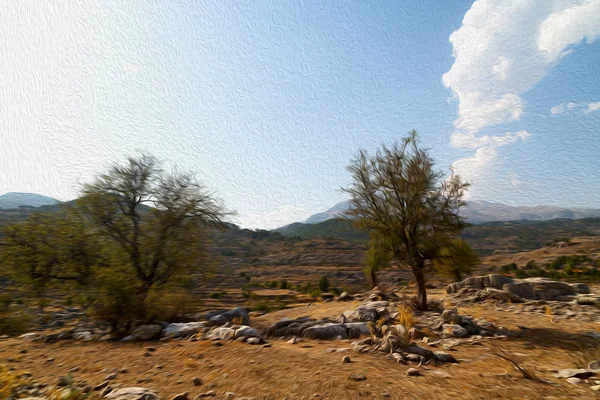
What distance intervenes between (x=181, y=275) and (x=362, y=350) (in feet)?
36.7

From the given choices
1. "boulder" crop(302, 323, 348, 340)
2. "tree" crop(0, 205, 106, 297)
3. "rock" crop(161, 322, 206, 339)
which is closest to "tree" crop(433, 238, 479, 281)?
"boulder" crop(302, 323, 348, 340)

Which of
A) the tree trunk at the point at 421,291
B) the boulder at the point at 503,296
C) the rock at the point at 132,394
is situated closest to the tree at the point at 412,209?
the tree trunk at the point at 421,291

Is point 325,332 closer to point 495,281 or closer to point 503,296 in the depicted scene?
point 503,296

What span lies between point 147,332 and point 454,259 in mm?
14570

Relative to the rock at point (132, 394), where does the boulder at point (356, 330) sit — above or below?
below

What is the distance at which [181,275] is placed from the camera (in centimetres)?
1595

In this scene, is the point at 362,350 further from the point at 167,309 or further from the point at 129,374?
the point at 167,309

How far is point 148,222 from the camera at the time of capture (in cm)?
1557

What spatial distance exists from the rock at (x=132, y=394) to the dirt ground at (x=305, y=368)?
1.06ft

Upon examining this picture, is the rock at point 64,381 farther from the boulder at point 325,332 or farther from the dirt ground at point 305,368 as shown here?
the boulder at point 325,332

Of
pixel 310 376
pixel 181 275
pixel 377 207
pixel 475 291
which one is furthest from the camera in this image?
pixel 475 291

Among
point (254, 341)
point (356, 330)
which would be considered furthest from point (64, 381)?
point (356, 330)

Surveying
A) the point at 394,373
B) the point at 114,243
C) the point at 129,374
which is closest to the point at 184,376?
the point at 129,374

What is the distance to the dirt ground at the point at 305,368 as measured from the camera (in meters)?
5.50
